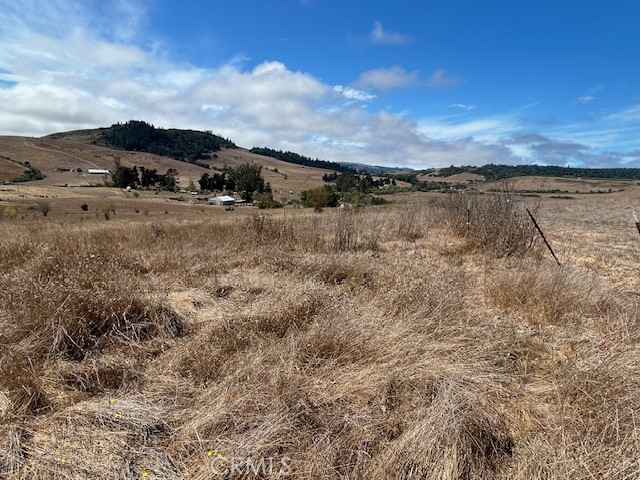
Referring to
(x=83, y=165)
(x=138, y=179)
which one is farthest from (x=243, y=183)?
(x=83, y=165)

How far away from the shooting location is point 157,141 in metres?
167

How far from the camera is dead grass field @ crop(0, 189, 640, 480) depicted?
89.0 inches

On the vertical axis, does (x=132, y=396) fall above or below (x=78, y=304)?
below

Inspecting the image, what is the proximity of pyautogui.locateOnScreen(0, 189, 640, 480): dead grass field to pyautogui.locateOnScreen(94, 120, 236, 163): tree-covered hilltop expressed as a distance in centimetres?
15538

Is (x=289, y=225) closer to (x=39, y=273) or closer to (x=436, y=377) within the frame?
(x=39, y=273)

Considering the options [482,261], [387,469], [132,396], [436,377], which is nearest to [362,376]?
[436,377]

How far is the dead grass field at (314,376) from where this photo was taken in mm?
2262

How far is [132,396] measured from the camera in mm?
2844

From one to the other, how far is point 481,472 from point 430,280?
3.29m

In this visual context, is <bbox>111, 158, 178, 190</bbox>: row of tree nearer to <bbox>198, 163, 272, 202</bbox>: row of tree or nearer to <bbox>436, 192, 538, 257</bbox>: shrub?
<bbox>198, 163, 272, 202</bbox>: row of tree

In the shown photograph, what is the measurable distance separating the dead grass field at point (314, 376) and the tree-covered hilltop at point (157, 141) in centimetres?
15538

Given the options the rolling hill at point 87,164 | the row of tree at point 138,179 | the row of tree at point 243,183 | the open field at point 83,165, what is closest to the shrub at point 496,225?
the row of tree at point 243,183

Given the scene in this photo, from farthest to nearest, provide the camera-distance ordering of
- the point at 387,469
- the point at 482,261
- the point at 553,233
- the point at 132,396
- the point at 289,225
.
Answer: the point at 553,233
the point at 289,225
the point at 482,261
the point at 132,396
the point at 387,469

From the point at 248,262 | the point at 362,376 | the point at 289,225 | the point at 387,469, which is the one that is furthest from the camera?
the point at 289,225
